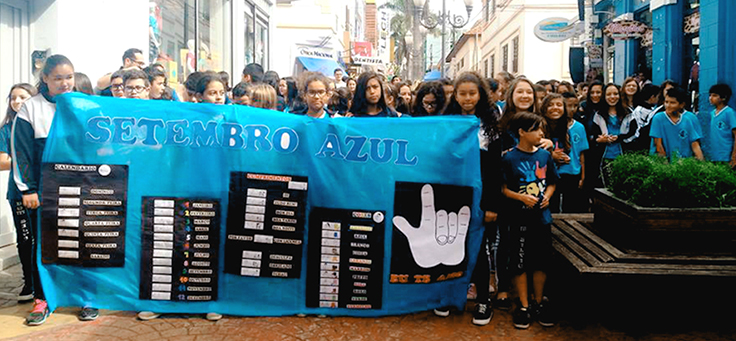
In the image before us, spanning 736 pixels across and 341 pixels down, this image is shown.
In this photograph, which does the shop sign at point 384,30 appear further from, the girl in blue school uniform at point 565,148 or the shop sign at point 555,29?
the girl in blue school uniform at point 565,148

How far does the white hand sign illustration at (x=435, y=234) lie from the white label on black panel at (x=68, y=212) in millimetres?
2229

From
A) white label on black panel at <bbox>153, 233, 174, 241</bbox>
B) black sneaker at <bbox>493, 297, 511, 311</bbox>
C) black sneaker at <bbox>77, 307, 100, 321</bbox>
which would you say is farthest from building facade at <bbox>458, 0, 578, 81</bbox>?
black sneaker at <bbox>77, 307, 100, 321</bbox>

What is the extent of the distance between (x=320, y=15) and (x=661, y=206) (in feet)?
74.9

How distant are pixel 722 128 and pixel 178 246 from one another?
711 cm

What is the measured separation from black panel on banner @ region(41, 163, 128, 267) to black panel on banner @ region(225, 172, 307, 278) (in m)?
0.77

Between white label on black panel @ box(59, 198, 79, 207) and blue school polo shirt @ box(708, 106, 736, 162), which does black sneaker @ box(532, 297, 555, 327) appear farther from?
blue school polo shirt @ box(708, 106, 736, 162)

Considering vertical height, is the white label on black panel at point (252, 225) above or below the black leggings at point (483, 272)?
above

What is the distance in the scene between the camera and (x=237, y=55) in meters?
14.0

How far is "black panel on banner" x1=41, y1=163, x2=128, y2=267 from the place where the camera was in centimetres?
472

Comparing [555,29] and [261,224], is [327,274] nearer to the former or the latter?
[261,224]

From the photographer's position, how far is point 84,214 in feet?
15.6

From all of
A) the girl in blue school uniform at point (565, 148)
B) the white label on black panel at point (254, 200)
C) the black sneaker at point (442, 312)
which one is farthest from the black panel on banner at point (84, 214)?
the girl in blue school uniform at point (565, 148)

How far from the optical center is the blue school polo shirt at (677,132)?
7.40 metres

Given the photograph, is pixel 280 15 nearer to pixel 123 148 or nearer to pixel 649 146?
pixel 649 146
